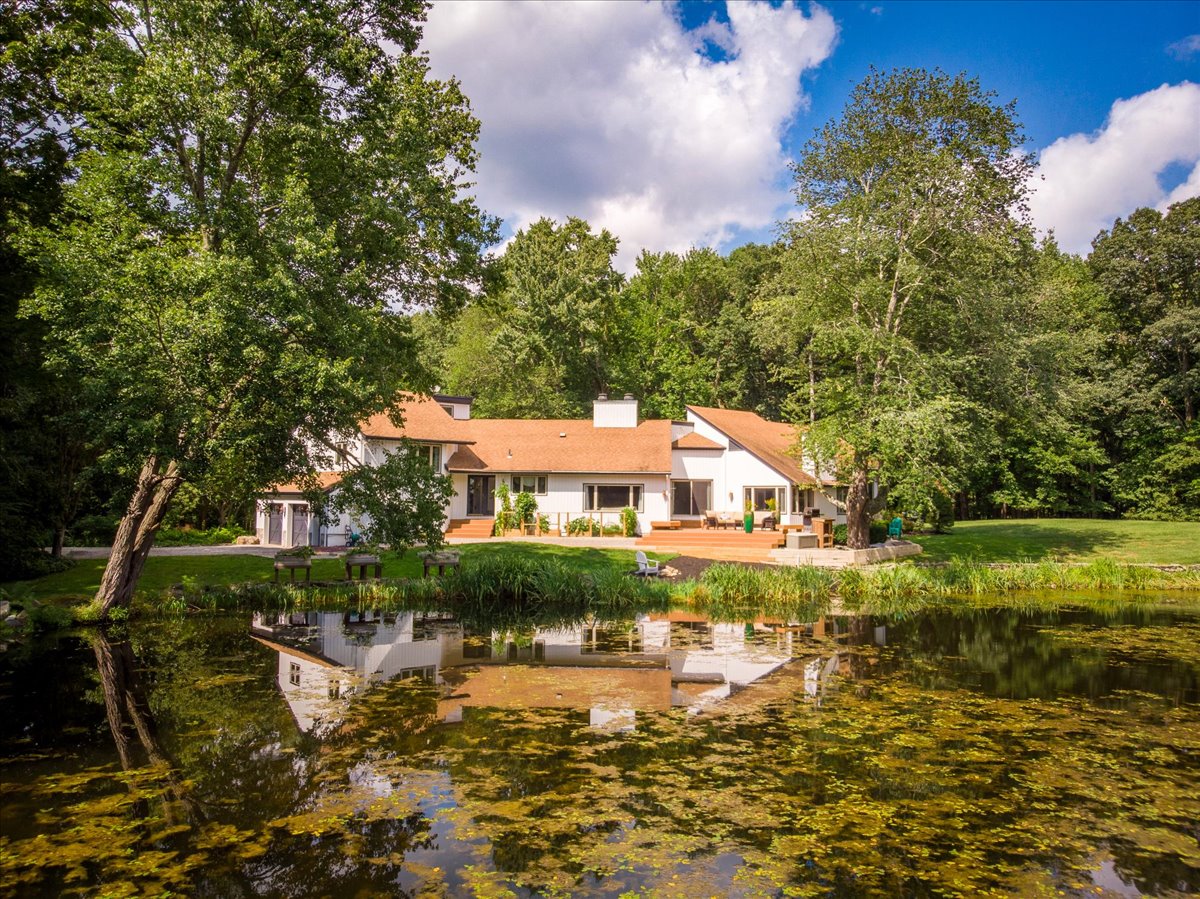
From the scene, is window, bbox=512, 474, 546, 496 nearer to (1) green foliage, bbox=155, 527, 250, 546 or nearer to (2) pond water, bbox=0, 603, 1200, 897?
(1) green foliage, bbox=155, 527, 250, 546

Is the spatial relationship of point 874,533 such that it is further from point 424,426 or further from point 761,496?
point 424,426

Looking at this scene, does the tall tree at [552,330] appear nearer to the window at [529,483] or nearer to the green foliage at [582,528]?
the window at [529,483]

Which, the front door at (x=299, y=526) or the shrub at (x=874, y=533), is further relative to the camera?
the shrub at (x=874, y=533)

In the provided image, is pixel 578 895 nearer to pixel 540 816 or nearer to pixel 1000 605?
pixel 540 816

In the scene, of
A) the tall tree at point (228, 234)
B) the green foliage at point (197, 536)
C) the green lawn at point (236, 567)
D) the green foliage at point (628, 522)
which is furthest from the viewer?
the green foliage at point (628, 522)

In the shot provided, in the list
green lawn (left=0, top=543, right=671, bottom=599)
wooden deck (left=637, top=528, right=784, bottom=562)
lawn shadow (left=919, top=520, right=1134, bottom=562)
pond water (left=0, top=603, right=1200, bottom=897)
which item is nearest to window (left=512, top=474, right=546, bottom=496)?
wooden deck (left=637, top=528, right=784, bottom=562)

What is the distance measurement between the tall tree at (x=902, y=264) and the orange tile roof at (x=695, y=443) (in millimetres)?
7623

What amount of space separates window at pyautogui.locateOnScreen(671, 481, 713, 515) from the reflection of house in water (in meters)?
18.1

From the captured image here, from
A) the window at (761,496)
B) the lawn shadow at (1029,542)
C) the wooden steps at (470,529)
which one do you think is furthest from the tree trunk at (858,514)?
the wooden steps at (470,529)

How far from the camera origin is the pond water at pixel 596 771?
557 centimetres

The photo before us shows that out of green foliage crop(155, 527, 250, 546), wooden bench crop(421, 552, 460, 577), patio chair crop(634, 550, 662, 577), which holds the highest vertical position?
green foliage crop(155, 527, 250, 546)

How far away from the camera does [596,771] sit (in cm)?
748

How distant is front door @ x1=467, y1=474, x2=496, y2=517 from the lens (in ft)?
116

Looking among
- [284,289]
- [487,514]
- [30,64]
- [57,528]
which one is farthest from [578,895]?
[487,514]
